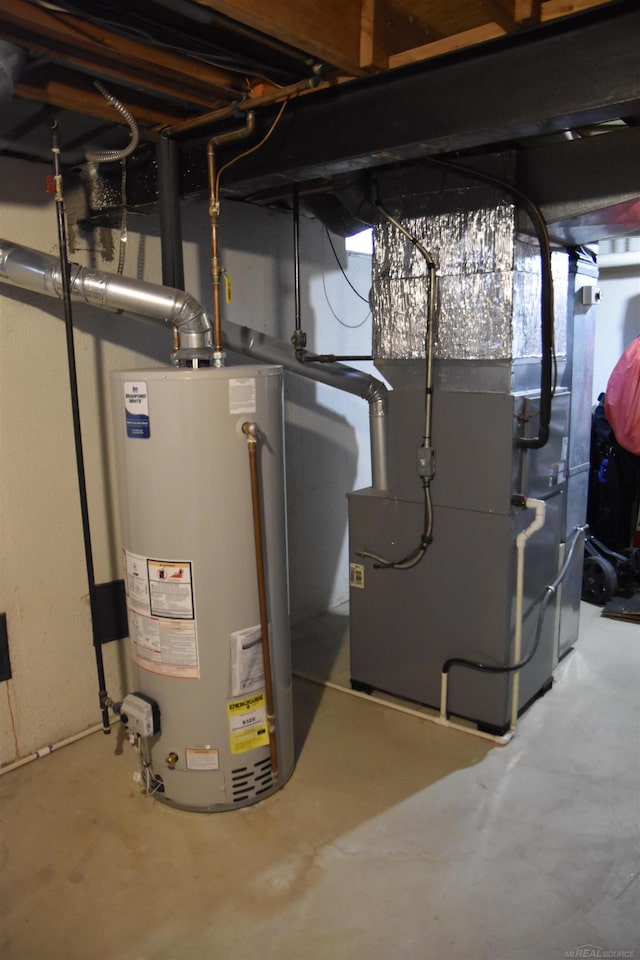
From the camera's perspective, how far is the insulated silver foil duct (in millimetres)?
2414

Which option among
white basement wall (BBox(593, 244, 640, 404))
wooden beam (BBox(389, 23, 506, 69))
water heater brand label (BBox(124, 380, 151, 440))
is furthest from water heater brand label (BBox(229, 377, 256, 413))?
white basement wall (BBox(593, 244, 640, 404))

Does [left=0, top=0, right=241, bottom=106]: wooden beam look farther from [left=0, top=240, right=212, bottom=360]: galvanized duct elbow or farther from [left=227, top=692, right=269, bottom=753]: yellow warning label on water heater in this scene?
[left=227, top=692, right=269, bottom=753]: yellow warning label on water heater

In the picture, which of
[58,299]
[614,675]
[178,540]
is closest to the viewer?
[178,540]

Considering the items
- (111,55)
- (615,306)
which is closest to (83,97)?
(111,55)

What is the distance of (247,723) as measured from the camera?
221 cm

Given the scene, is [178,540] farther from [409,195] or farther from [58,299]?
[409,195]

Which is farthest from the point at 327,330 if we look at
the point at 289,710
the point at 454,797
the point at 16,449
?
the point at 454,797

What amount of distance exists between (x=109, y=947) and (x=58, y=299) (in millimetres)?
1999

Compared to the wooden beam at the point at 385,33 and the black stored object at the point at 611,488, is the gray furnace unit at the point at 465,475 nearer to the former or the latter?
the wooden beam at the point at 385,33

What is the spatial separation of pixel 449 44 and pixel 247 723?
199cm

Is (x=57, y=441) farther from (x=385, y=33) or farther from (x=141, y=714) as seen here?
(x=385, y=33)

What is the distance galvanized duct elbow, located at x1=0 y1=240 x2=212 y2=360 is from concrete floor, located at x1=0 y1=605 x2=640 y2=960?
4.95 feet

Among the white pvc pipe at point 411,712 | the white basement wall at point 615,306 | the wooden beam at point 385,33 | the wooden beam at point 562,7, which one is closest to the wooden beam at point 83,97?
the wooden beam at point 385,33

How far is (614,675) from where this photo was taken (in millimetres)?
3162
